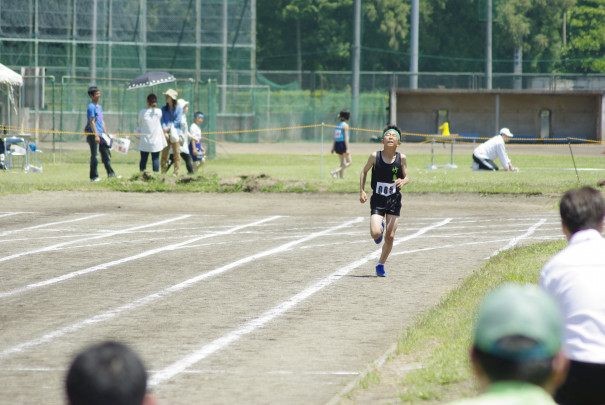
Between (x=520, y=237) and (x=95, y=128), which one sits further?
(x=95, y=128)

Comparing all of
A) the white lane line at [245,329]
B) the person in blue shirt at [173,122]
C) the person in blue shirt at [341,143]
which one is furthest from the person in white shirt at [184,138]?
the white lane line at [245,329]

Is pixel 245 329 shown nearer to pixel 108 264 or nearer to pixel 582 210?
pixel 108 264

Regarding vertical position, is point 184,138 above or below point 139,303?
above

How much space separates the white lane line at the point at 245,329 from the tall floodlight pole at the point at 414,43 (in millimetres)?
40175

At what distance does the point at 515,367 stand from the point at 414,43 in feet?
167

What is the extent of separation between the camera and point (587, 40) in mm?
77312

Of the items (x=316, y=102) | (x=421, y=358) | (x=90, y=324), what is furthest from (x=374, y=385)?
(x=316, y=102)

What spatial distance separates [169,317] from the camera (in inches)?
345

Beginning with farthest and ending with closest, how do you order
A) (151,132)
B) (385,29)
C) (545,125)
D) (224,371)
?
(385,29)
(545,125)
(151,132)
(224,371)

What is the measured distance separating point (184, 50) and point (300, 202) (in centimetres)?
2806

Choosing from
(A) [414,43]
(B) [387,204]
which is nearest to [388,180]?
(B) [387,204]

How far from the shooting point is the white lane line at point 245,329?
6.87 m

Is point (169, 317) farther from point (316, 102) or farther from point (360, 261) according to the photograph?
point (316, 102)

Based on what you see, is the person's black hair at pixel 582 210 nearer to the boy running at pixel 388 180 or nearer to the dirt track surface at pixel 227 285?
the dirt track surface at pixel 227 285
